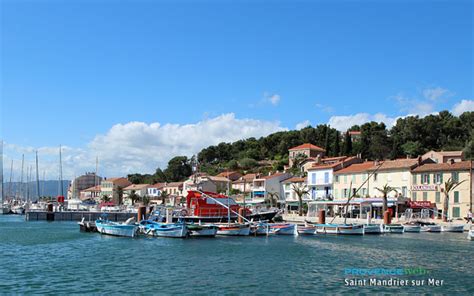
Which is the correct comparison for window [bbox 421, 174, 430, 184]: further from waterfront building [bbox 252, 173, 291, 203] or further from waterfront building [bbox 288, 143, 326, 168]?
waterfront building [bbox 288, 143, 326, 168]

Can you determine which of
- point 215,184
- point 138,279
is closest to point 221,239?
point 138,279

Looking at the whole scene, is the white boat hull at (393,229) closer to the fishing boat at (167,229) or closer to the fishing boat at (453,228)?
the fishing boat at (453,228)

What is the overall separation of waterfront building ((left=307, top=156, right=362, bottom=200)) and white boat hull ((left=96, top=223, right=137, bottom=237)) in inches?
1664

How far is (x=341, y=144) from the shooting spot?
131000mm

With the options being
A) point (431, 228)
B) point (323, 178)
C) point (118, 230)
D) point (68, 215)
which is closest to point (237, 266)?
point (118, 230)

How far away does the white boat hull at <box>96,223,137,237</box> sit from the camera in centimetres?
5572

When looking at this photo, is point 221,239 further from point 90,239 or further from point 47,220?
point 47,220

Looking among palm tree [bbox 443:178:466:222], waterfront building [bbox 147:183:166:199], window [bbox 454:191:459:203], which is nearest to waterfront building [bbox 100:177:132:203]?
waterfront building [bbox 147:183:166:199]

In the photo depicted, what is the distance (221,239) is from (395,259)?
1998 centimetres

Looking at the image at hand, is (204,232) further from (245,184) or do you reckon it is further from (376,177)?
(245,184)

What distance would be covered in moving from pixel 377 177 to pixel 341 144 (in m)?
51.2

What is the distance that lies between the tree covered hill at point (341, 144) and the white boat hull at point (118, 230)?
56.4 meters

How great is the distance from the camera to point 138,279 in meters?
28.9

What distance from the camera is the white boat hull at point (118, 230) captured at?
55716 millimetres
